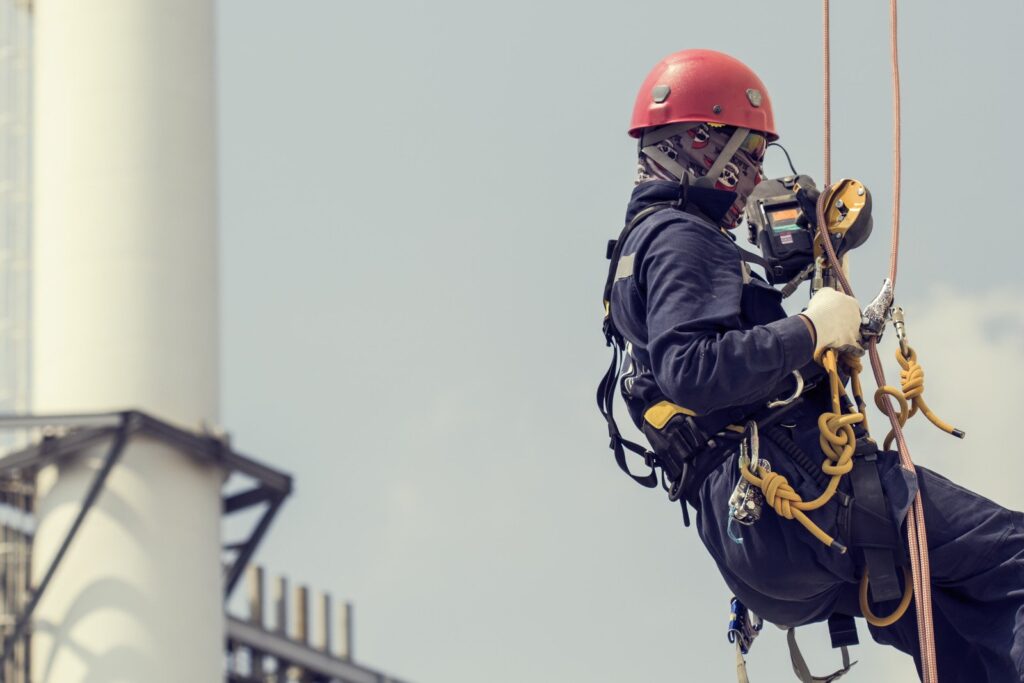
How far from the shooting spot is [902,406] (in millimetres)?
7465

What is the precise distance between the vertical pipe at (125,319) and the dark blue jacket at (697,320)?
22.2 m

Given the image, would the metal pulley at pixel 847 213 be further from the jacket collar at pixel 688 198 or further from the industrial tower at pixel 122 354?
the industrial tower at pixel 122 354

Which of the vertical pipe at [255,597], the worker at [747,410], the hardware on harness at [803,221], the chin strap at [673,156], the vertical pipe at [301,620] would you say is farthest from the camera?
the vertical pipe at [301,620]

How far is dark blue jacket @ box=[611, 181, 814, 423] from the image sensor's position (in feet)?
23.3

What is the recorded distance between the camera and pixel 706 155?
25.7 feet

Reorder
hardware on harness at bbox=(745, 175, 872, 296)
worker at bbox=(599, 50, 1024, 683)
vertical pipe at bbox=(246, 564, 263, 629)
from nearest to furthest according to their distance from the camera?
1. worker at bbox=(599, 50, 1024, 683)
2. hardware on harness at bbox=(745, 175, 872, 296)
3. vertical pipe at bbox=(246, 564, 263, 629)

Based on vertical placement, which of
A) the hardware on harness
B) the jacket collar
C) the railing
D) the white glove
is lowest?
the white glove

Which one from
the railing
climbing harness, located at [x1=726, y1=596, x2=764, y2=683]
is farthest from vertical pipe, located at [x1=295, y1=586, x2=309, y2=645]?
climbing harness, located at [x1=726, y1=596, x2=764, y2=683]

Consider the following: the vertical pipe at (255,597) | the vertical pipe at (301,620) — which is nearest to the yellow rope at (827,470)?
the vertical pipe at (255,597)

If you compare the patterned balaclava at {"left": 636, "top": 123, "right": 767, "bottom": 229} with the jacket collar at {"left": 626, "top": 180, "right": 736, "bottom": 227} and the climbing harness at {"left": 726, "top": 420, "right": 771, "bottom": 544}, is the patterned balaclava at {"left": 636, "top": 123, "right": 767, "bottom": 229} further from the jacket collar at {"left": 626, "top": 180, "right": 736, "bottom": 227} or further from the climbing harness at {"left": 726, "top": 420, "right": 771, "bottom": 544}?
the climbing harness at {"left": 726, "top": 420, "right": 771, "bottom": 544}

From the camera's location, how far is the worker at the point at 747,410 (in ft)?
23.6

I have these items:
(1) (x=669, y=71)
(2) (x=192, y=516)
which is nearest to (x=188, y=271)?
(2) (x=192, y=516)

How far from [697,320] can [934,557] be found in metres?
1.17

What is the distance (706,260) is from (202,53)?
24.0 meters
